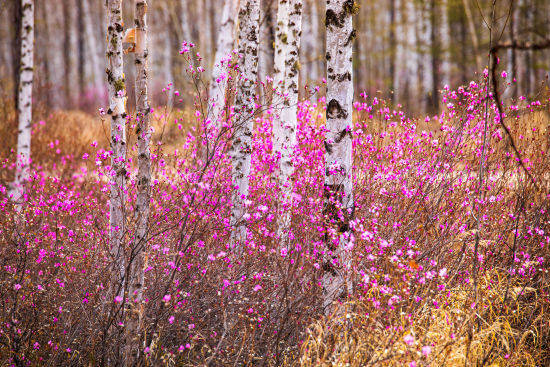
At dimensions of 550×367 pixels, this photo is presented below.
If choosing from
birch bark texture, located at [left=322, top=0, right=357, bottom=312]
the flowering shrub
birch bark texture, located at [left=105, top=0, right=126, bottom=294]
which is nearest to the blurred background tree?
the flowering shrub

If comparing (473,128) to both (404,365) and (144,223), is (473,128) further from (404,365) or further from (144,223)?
(144,223)

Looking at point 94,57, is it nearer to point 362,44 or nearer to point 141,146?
point 362,44

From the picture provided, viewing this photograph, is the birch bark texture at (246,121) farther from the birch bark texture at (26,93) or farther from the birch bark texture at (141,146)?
the birch bark texture at (26,93)

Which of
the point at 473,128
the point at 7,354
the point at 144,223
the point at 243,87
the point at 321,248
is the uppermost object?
the point at 243,87

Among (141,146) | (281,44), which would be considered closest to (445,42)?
(281,44)

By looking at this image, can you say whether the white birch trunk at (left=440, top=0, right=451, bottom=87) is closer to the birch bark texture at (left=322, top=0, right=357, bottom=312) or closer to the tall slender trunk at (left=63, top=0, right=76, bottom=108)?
the birch bark texture at (left=322, top=0, right=357, bottom=312)

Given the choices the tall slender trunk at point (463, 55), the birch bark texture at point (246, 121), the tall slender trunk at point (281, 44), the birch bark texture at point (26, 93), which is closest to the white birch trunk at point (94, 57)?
the birch bark texture at point (26, 93)

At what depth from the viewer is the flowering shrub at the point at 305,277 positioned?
133 inches

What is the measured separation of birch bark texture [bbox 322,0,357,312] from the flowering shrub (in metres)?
0.15

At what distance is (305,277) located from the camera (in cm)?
389

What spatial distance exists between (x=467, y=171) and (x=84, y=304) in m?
4.38

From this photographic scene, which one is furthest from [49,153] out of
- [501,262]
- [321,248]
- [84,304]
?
[501,262]

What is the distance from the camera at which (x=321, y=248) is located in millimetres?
3900

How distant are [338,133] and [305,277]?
4.19 feet
